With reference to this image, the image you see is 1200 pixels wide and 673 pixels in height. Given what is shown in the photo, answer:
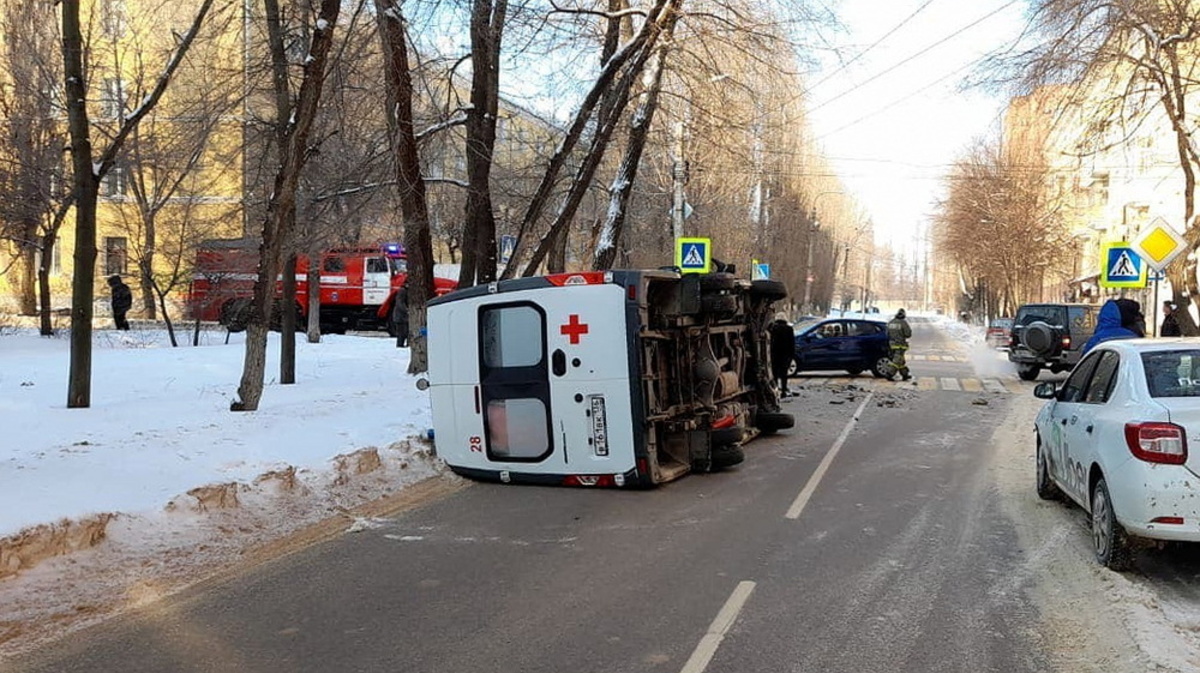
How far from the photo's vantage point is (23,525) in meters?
6.57

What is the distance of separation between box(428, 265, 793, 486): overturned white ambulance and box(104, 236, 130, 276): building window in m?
20.2

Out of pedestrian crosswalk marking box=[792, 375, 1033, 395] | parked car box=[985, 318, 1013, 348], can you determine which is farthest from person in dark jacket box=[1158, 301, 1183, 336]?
parked car box=[985, 318, 1013, 348]

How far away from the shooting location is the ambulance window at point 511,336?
31.1 feet

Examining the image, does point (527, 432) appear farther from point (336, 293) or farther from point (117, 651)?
point (336, 293)

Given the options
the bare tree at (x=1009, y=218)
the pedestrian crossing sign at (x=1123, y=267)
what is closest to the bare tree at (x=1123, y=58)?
the pedestrian crossing sign at (x=1123, y=267)

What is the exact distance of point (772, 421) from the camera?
45.3ft

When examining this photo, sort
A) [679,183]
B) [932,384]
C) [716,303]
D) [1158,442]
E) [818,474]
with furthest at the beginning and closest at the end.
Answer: [679,183]
[932,384]
[818,474]
[716,303]
[1158,442]

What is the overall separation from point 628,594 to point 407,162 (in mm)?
10430

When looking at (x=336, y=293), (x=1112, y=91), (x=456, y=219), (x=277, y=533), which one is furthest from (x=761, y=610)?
(x=336, y=293)

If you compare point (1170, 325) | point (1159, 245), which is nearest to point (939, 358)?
point (1170, 325)

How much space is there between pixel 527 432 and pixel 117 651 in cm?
497

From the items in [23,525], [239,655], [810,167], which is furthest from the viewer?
[810,167]

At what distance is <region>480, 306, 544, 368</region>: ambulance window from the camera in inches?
373

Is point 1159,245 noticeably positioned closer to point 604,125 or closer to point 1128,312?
point 1128,312
